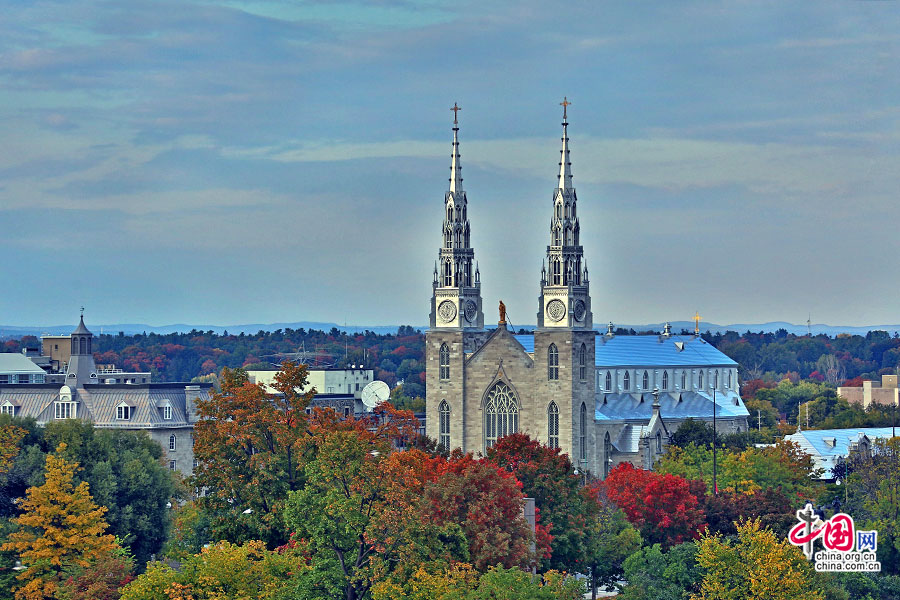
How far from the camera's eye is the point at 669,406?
173875 mm

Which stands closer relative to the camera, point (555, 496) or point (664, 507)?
point (555, 496)

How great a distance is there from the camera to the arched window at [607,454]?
150 metres

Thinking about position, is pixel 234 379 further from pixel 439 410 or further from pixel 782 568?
pixel 439 410

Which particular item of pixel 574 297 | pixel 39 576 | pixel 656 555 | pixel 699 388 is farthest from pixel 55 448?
pixel 699 388

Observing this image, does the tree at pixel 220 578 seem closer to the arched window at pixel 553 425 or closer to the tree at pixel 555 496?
the tree at pixel 555 496

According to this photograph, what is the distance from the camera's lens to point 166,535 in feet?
348

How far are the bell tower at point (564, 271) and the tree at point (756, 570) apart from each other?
187 ft

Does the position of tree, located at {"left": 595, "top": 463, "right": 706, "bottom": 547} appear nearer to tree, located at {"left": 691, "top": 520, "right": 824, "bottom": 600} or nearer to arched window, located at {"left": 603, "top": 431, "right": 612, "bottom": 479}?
tree, located at {"left": 691, "top": 520, "right": 824, "bottom": 600}

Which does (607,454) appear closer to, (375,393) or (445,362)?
(445,362)

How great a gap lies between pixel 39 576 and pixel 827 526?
1532 inches

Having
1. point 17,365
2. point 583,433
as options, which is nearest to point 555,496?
point 583,433

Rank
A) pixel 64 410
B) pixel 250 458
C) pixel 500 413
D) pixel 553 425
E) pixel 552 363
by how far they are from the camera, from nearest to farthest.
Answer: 1. pixel 250 458
2. pixel 553 425
3. pixel 552 363
4. pixel 500 413
5. pixel 64 410

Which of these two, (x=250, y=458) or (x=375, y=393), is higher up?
(x=375, y=393)

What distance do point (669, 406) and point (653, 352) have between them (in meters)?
8.30
